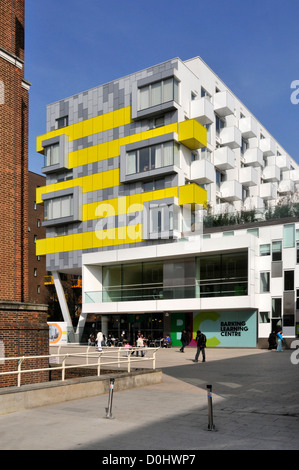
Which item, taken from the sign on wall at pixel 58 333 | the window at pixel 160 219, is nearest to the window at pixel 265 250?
the window at pixel 160 219

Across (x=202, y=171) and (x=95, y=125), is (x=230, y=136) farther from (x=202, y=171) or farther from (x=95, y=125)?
(x=95, y=125)

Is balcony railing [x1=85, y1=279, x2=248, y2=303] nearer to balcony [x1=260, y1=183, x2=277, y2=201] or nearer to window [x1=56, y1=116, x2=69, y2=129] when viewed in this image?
window [x1=56, y1=116, x2=69, y2=129]

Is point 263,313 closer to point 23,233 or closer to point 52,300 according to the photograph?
point 23,233

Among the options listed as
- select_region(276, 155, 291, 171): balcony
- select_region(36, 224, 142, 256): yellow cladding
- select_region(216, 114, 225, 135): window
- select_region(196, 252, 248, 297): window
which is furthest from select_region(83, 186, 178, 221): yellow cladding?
select_region(276, 155, 291, 171): balcony

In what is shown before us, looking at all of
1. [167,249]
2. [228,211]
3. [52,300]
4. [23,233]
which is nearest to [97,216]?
[167,249]

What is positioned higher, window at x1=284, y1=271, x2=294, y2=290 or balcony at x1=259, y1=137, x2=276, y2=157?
balcony at x1=259, y1=137, x2=276, y2=157

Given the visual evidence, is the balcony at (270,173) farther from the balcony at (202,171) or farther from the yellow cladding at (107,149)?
the yellow cladding at (107,149)

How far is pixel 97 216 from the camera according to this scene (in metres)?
48.0

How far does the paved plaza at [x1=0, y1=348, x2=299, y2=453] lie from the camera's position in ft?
27.7

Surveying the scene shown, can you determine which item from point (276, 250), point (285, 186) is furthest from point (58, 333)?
point (285, 186)

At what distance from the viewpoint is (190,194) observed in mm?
42750

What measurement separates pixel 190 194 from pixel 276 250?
28.6ft

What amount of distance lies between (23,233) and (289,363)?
48.8 feet

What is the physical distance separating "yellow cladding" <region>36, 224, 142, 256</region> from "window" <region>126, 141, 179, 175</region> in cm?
520
